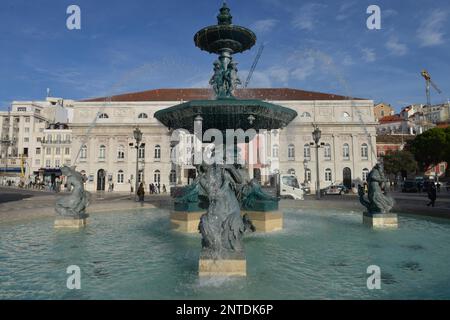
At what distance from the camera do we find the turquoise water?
378 cm

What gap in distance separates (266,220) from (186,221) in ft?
7.19

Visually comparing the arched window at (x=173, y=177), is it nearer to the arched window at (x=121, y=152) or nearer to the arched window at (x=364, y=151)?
the arched window at (x=121, y=152)

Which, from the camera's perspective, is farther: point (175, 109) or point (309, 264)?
point (175, 109)

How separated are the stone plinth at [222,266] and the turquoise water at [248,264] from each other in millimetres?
115

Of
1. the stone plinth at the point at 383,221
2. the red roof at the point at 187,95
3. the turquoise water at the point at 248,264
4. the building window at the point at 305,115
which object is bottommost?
the turquoise water at the point at 248,264

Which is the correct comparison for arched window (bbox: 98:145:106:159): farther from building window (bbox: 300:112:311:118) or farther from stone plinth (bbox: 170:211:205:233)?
stone plinth (bbox: 170:211:205:233)

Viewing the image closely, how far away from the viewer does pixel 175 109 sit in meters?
8.97

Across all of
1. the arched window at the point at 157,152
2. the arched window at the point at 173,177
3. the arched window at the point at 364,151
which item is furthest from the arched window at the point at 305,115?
the arched window at the point at 157,152

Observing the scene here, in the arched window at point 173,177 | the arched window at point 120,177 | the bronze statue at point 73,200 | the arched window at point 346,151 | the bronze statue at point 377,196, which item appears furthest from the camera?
the arched window at point 120,177

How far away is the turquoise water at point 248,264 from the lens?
12.4 ft

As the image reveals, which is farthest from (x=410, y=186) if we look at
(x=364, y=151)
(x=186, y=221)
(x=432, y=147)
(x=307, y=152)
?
(x=186, y=221)

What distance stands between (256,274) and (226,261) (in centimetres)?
58
